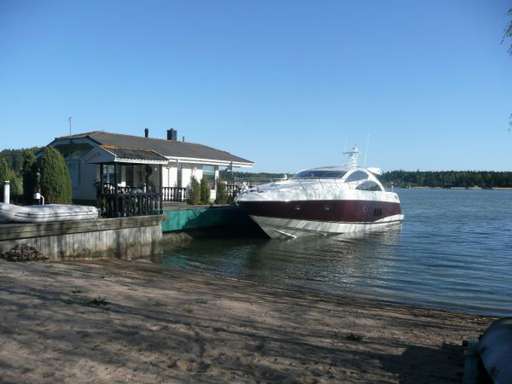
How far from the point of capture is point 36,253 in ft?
34.6

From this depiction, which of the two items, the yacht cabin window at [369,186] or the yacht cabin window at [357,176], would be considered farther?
the yacht cabin window at [369,186]

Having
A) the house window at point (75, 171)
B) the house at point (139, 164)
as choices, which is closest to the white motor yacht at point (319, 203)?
the house at point (139, 164)

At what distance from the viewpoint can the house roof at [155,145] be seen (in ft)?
72.3

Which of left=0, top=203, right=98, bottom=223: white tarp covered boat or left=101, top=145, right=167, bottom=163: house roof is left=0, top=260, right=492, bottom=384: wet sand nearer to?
left=0, top=203, right=98, bottom=223: white tarp covered boat

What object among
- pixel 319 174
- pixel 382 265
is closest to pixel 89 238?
pixel 382 265

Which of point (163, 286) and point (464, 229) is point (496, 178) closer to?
point (464, 229)

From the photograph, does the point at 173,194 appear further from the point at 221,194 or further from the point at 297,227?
the point at 297,227

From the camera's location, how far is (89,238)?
1241 centimetres

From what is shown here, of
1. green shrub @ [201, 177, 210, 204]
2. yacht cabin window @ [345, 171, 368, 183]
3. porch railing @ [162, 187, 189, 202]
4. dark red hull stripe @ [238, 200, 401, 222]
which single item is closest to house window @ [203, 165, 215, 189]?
green shrub @ [201, 177, 210, 204]

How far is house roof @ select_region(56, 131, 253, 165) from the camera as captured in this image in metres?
22.0

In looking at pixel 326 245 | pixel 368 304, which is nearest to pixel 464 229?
pixel 326 245

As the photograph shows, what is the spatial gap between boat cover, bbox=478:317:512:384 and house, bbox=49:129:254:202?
1376 cm

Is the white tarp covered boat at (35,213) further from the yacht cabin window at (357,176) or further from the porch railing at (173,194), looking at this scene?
the yacht cabin window at (357,176)

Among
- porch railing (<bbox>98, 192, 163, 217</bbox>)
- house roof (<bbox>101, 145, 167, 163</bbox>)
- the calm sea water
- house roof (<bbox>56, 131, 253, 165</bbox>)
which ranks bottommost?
the calm sea water
